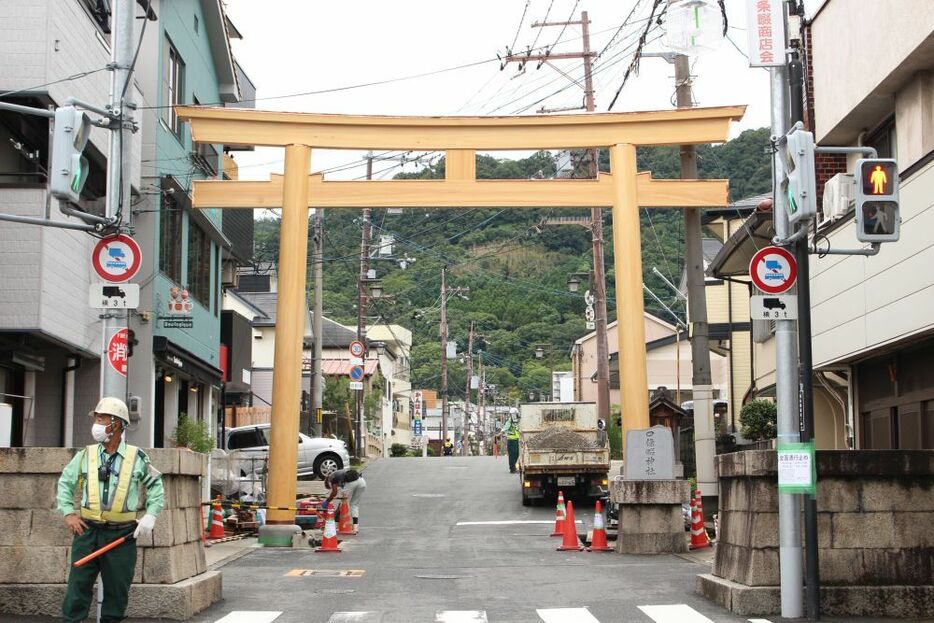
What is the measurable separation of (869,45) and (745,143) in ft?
94.3

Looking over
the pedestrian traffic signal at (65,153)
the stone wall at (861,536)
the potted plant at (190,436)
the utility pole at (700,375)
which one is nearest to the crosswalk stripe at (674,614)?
the stone wall at (861,536)

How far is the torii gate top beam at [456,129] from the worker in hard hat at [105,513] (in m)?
14.4

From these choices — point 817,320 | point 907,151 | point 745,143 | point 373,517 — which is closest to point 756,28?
point 907,151

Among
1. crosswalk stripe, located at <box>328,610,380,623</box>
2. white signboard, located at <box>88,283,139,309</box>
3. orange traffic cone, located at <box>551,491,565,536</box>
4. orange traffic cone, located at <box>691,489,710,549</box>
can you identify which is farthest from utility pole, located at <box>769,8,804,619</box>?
orange traffic cone, located at <box>551,491,565,536</box>

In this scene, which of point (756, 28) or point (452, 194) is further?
point (452, 194)

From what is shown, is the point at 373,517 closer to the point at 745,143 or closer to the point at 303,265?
the point at 303,265

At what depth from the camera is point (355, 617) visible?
11562mm

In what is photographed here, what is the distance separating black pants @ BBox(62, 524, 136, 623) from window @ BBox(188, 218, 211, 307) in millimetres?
20450

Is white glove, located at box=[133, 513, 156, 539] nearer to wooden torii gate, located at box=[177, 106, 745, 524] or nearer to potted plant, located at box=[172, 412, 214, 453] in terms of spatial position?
wooden torii gate, located at box=[177, 106, 745, 524]

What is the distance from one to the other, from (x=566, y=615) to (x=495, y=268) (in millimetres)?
76215

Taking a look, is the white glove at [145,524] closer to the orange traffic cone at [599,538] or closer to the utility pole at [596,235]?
the orange traffic cone at [599,538]

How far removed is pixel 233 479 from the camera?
3042 centimetres

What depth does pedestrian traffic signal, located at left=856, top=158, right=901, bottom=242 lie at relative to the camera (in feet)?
36.5

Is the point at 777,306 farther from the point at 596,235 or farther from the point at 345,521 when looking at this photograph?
the point at 596,235
